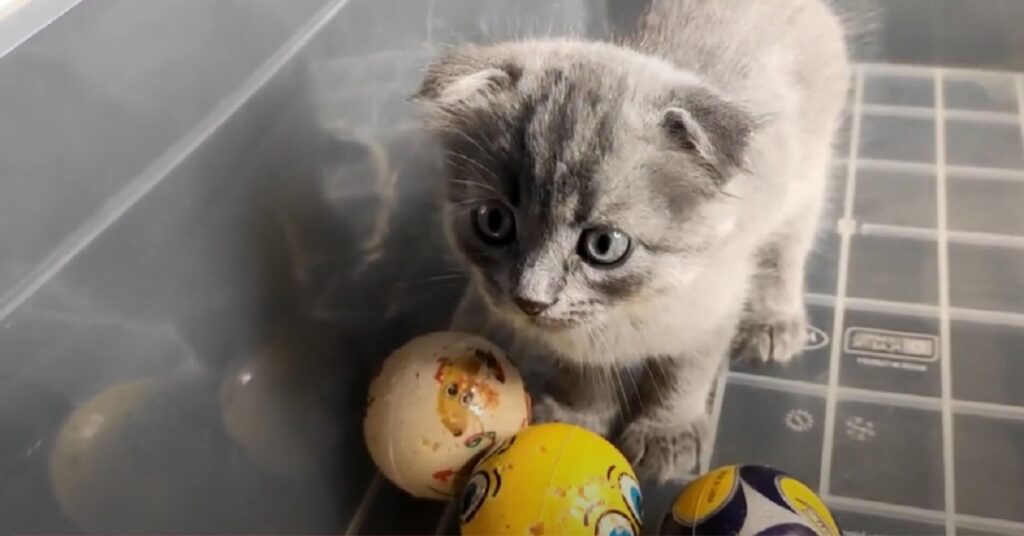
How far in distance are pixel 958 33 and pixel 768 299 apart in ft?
2.65

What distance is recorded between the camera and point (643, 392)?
143cm

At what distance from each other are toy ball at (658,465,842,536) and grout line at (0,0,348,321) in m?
0.62

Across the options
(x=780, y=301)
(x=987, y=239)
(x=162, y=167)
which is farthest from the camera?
(x=987, y=239)

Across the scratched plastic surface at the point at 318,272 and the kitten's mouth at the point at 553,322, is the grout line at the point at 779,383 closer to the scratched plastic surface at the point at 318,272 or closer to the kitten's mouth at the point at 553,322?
the scratched plastic surface at the point at 318,272

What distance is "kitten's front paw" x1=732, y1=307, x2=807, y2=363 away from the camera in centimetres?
151

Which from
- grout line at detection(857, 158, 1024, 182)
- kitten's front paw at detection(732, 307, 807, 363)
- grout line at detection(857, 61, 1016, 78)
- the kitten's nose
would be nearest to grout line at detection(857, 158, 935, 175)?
grout line at detection(857, 158, 1024, 182)

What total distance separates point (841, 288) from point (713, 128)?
73cm

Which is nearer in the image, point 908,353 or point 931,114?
point 908,353

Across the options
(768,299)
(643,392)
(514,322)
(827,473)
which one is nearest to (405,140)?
(514,322)

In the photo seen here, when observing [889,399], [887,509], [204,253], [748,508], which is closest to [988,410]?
[889,399]

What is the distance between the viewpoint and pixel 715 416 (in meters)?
1.46

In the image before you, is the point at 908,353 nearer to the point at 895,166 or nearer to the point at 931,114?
the point at 895,166

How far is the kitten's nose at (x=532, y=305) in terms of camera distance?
103cm

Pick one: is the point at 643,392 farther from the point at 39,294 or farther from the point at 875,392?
the point at 39,294
